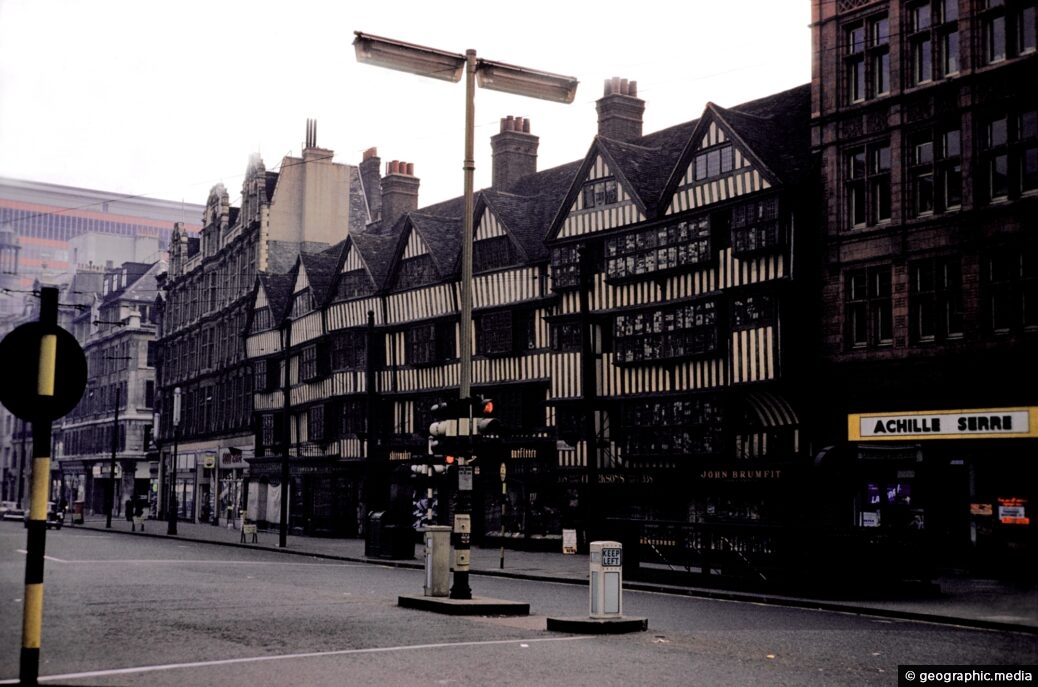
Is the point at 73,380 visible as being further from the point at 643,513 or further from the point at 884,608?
the point at 643,513

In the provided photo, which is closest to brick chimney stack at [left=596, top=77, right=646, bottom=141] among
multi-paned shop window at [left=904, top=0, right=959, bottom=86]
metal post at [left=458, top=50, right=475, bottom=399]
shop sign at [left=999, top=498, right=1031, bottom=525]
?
multi-paned shop window at [left=904, top=0, right=959, bottom=86]

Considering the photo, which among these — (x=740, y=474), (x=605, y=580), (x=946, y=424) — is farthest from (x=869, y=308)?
(x=605, y=580)

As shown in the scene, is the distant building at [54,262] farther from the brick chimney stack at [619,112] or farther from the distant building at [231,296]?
the brick chimney stack at [619,112]

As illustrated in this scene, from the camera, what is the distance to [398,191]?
2115 inches

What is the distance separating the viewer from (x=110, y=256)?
4363 inches

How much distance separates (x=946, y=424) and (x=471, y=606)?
1387 cm

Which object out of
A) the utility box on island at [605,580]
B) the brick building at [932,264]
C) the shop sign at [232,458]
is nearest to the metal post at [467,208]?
the utility box on island at [605,580]

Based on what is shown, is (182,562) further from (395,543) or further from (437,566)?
(437,566)

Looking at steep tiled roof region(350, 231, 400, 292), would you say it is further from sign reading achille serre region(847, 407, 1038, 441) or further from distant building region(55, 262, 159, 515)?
distant building region(55, 262, 159, 515)

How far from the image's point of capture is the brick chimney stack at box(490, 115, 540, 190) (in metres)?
45.8

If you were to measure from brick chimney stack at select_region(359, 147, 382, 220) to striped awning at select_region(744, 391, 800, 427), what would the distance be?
113 feet

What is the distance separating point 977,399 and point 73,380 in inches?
874

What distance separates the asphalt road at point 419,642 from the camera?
10.8m

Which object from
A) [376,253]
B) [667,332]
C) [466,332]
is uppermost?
[376,253]
